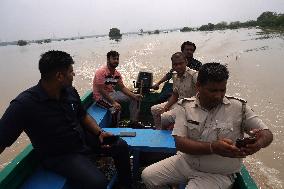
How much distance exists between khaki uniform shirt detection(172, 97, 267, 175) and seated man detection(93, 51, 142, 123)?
2.85 m

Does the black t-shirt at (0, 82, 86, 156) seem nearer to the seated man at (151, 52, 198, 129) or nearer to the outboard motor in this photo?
the seated man at (151, 52, 198, 129)

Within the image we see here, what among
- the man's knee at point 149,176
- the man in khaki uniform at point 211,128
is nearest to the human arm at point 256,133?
the man in khaki uniform at point 211,128

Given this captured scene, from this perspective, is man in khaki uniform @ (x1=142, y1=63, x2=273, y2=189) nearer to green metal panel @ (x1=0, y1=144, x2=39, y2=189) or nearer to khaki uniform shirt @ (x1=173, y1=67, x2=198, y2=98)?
green metal panel @ (x1=0, y1=144, x2=39, y2=189)

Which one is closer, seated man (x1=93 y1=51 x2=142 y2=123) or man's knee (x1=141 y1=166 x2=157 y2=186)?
man's knee (x1=141 y1=166 x2=157 y2=186)

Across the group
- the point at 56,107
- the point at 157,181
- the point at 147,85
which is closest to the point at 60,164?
the point at 56,107

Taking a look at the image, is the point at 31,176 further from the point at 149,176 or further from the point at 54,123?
the point at 149,176

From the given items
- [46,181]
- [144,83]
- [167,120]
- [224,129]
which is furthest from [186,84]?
[46,181]

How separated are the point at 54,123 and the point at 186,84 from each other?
2.57 metres

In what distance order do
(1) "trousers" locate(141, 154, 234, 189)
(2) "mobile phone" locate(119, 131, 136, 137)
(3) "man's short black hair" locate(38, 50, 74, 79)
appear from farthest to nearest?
(2) "mobile phone" locate(119, 131, 136, 137) < (3) "man's short black hair" locate(38, 50, 74, 79) < (1) "trousers" locate(141, 154, 234, 189)

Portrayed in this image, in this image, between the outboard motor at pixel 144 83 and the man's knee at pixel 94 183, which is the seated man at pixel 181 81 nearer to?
the outboard motor at pixel 144 83

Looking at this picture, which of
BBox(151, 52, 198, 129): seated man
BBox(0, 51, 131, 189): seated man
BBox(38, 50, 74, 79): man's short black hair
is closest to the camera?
BBox(0, 51, 131, 189): seated man

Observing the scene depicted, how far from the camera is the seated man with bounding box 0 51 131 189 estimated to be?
114 inches

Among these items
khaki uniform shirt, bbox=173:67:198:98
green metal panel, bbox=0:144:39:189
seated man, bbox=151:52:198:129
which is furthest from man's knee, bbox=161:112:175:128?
green metal panel, bbox=0:144:39:189

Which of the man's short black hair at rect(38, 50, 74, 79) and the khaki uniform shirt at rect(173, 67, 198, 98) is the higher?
the man's short black hair at rect(38, 50, 74, 79)
